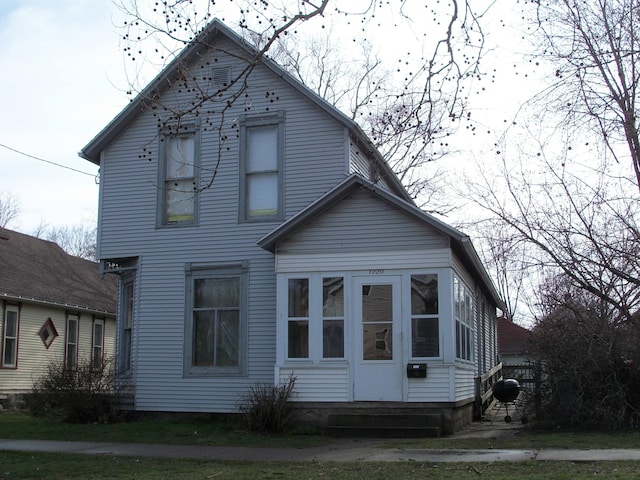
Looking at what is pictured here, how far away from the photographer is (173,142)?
682 inches

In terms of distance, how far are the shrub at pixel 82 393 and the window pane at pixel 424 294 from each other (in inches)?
277

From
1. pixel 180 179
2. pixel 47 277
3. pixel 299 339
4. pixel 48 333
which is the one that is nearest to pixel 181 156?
pixel 180 179

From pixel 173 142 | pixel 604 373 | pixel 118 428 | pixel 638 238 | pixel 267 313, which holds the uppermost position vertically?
pixel 173 142

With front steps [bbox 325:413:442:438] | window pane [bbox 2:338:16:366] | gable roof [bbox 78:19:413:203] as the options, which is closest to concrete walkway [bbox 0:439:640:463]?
front steps [bbox 325:413:442:438]

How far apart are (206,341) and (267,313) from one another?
5.23 ft

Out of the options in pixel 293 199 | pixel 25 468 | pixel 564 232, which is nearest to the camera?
pixel 25 468

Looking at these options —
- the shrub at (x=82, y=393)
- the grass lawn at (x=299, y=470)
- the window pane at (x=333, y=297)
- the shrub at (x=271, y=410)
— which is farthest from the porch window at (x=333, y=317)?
the shrub at (x=82, y=393)

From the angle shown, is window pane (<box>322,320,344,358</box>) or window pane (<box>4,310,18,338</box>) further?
window pane (<box>4,310,18,338</box>)

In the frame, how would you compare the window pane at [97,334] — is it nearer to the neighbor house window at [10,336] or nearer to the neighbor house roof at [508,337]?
the neighbor house window at [10,336]

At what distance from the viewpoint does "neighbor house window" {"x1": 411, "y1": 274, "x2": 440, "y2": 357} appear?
13.8 metres

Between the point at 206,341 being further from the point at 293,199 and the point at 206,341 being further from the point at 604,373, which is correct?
the point at 604,373

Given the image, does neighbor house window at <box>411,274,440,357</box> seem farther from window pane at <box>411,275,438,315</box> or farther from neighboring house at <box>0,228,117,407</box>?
neighboring house at <box>0,228,117,407</box>

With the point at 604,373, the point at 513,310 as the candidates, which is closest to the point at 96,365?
the point at 604,373

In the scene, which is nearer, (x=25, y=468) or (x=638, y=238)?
(x=25, y=468)
